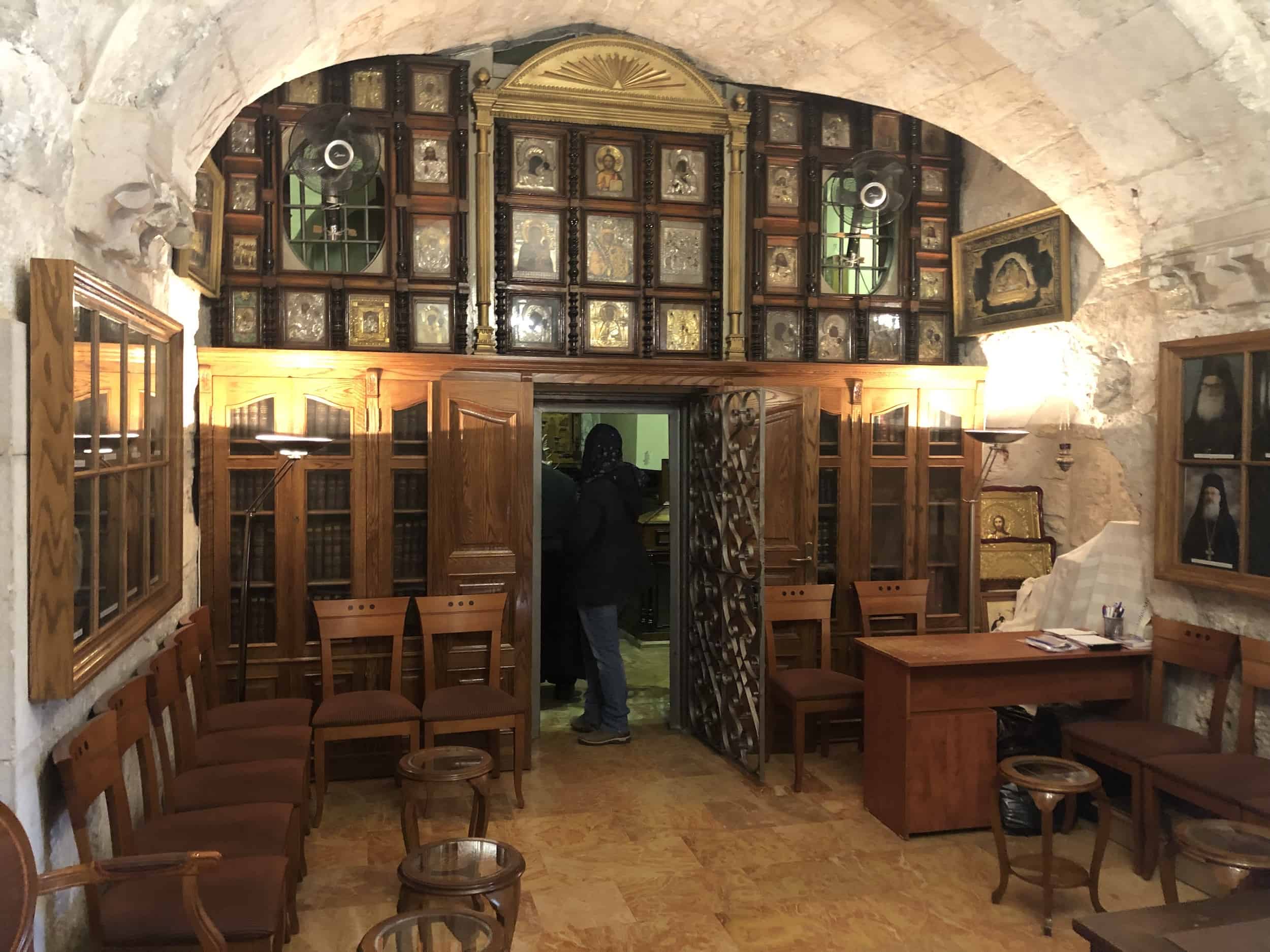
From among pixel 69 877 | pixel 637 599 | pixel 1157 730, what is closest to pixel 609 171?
pixel 1157 730

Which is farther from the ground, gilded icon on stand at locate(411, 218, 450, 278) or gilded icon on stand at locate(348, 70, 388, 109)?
gilded icon on stand at locate(348, 70, 388, 109)

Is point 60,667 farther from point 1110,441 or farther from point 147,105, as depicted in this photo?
point 1110,441

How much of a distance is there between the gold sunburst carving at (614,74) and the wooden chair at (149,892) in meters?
4.10

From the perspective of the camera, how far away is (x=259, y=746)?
3.78 metres

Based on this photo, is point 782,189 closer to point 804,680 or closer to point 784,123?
point 784,123

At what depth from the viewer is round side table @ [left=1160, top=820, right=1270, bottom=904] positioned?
2.83 metres

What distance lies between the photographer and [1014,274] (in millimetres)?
5543

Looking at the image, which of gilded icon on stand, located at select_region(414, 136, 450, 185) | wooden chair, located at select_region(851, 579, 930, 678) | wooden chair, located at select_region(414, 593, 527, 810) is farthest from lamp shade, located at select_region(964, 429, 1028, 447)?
gilded icon on stand, located at select_region(414, 136, 450, 185)

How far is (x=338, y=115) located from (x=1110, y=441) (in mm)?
4111

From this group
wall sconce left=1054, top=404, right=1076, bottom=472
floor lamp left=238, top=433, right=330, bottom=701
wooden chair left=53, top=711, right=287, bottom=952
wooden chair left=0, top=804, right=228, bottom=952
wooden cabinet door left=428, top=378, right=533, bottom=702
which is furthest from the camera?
wall sconce left=1054, top=404, right=1076, bottom=472

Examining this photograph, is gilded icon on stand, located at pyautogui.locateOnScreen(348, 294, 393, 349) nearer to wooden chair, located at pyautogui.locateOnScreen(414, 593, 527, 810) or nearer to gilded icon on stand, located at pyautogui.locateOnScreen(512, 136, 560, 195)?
gilded icon on stand, located at pyautogui.locateOnScreen(512, 136, 560, 195)

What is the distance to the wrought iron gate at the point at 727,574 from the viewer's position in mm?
4969

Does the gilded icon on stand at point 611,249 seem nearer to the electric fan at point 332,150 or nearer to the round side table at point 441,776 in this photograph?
the electric fan at point 332,150

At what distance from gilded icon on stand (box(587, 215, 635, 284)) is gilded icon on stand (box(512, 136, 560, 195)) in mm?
288
